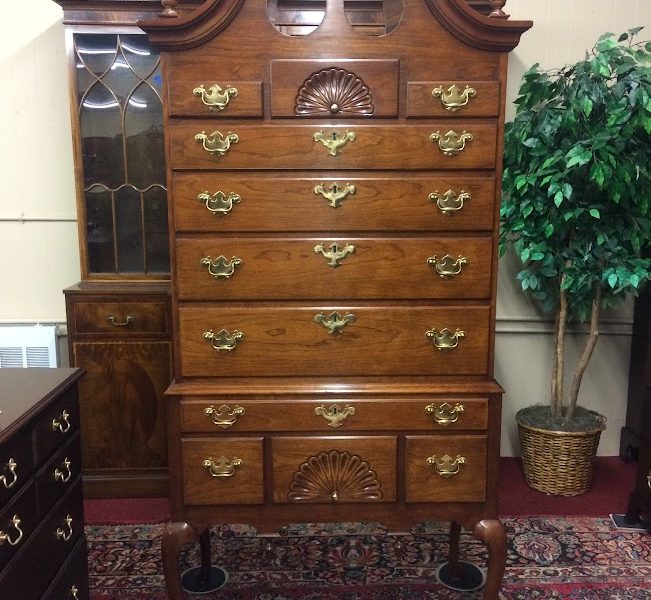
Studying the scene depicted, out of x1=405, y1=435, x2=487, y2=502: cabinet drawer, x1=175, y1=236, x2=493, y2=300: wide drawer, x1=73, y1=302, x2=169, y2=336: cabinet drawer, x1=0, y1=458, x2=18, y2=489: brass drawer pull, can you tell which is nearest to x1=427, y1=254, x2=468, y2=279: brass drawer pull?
x1=175, y1=236, x2=493, y2=300: wide drawer

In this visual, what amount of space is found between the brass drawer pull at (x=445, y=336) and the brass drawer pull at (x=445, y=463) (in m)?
0.30

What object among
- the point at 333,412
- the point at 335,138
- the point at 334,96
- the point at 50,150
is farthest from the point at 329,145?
the point at 50,150

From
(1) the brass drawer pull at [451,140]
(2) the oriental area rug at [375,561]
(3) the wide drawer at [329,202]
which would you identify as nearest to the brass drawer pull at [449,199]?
(3) the wide drawer at [329,202]

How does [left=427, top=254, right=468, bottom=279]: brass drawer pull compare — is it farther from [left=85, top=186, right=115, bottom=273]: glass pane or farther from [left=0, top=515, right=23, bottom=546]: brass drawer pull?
[left=85, top=186, right=115, bottom=273]: glass pane

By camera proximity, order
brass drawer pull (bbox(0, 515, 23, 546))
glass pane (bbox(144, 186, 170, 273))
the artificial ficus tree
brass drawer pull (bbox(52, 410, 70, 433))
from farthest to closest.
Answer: glass pane (bbox(144, 186, 170, 273))
the artificial ficus tree
brass drawer pull (bbox(52, 410, 70, 433))
brass drawer pull (bbox(0, 515, 23, 546))

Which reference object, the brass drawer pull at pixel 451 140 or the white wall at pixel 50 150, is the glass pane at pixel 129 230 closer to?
the white wall at pixel 50 150

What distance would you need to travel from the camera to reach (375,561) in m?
2.47

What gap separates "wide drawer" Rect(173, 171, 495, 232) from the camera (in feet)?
5.87

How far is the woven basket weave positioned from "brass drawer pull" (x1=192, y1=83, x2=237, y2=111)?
198 centimetres

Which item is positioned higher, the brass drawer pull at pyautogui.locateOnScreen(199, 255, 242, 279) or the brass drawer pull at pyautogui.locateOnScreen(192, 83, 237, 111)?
the brass drawer pull at pyautogui.locateOnScreen(192, 83, 237, 111)

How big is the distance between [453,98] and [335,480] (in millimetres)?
1070

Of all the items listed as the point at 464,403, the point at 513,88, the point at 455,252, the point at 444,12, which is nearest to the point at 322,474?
the point at 464,403

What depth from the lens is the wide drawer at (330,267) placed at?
1819 millimetres

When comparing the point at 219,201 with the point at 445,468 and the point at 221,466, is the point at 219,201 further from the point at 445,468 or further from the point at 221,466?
the point at 445,468
